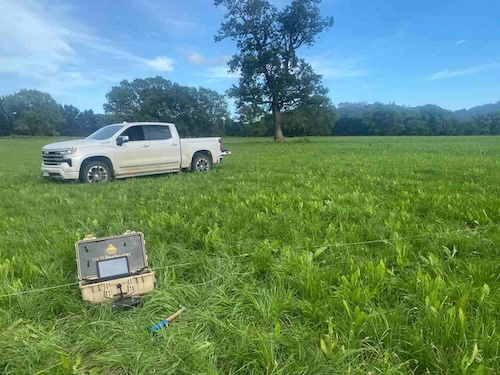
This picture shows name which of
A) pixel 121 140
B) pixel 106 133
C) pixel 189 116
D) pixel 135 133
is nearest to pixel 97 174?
pixel 121 140

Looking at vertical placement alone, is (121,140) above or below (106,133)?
below

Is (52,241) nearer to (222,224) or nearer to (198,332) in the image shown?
(222,224)

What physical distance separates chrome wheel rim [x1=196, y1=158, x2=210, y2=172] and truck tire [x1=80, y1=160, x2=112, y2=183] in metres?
2.80

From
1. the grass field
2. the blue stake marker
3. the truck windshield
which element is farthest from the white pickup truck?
the blue stake marker

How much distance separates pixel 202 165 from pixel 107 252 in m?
8.51

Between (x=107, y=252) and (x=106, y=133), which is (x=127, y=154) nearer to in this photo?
(x=106, y=133)

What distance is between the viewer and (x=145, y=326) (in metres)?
2.09

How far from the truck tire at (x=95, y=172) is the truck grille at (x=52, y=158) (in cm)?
59

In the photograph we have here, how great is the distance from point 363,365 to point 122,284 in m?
1.67

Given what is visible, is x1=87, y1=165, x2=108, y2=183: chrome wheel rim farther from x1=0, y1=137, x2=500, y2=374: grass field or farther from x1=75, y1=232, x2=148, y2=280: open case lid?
x1=75, y1=232, x2=148, y2=280: open case lid

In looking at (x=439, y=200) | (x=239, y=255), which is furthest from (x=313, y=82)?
(x=239, y=255)

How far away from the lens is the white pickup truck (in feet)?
27.7

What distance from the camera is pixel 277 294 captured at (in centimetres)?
234

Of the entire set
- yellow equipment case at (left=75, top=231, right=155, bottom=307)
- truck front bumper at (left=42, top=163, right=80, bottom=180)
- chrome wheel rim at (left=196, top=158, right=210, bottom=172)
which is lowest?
yellow equipment case at (left=75, top=231, right=155, bottom=307)
